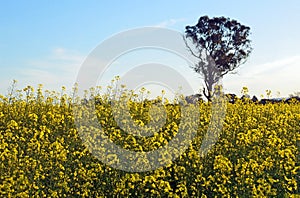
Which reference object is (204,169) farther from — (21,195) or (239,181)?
(21,195)

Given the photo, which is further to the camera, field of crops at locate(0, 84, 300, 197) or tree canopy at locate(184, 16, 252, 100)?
tree canopy at locate(184, 16, 252, 100)

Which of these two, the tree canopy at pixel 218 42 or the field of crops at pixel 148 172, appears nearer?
the field of crops at pixel 148 172

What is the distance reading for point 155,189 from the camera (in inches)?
250

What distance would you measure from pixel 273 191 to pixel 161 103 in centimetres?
473

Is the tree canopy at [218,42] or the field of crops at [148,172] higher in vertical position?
the tree canopy at [218,42]

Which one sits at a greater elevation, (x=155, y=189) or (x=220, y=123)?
(x=220, y=123)

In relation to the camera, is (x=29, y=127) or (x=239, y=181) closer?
(x=239, y=181)

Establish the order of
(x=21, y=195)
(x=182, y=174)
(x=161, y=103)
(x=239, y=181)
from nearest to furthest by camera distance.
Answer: (x=21, y=195), (x=239, y=181), (x=182, y=174), (x=161, y=103)

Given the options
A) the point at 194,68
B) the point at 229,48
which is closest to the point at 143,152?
the point at 194,68

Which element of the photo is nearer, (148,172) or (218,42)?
(148,172)

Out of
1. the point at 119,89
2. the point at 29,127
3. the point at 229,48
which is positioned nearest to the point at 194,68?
the point at 229,48

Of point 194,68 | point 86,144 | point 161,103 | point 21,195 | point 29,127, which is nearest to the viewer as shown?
point 21,195

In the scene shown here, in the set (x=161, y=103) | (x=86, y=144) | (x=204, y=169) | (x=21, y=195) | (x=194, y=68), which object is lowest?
(x=21, y=195)

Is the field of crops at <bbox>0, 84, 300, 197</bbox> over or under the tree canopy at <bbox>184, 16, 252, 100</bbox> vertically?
under
